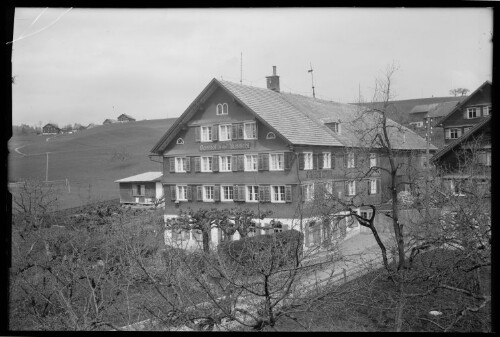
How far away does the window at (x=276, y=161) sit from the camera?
1372cm

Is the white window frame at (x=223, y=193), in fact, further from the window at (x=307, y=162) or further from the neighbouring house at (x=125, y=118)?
the neighbouring house at (x=125, y=118)

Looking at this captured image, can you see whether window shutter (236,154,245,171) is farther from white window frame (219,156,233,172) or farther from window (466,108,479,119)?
window (466,108,479,119)

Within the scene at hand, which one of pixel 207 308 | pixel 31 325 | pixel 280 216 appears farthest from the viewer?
pixel 280 216

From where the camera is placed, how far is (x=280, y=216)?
13.4 metres

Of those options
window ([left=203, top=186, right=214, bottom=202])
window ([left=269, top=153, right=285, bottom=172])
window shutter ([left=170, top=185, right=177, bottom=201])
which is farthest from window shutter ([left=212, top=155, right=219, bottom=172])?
window ([left=269, top=153, right=285, bottom=172])

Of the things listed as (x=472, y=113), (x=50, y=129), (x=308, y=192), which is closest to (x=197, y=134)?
(x=308, y=192)

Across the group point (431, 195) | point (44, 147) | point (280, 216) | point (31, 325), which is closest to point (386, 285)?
point (431, 195)

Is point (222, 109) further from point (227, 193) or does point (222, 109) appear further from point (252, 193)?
point (252, 193)

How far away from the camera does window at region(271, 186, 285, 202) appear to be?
45.8 ft

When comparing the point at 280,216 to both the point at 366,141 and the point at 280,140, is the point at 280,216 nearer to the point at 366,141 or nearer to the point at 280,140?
the point at 280,140

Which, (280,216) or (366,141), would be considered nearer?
(366,141)

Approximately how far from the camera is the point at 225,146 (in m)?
14.0

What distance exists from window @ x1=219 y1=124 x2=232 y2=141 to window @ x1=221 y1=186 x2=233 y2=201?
1.79 metres

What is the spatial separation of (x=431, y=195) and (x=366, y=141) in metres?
2.42
